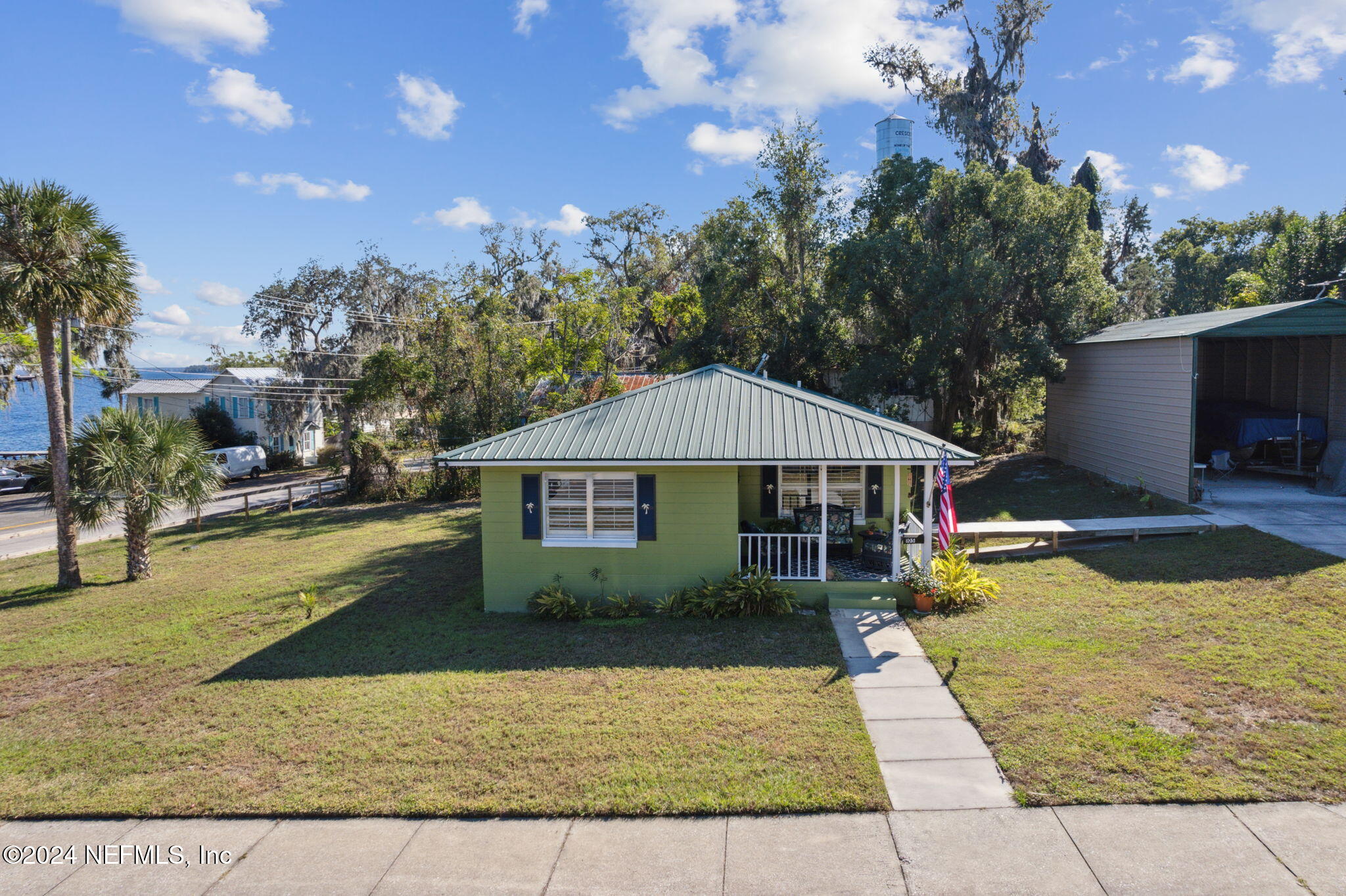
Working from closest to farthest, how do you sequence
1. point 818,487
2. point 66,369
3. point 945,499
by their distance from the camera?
point 945,499 < point 818,487 < point 66,369

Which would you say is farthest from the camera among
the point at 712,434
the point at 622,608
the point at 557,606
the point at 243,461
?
the point at 243,461

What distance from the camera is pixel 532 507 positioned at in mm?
11453

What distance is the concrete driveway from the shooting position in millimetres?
11789

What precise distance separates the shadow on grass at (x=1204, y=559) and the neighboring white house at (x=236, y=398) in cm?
3529

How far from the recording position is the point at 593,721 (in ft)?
24.5

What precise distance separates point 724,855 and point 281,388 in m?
37.1

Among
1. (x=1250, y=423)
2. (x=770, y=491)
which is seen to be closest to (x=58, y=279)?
(x=770, y=491)

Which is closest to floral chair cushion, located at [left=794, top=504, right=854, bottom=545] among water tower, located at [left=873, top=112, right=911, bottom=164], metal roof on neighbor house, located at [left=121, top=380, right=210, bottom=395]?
metal roof on neighbor house, located at [left=121, top=380, right=210, bottom=395]

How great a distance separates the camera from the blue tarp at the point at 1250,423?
16562mm

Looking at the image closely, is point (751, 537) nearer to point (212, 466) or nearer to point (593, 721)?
point (593, 721)

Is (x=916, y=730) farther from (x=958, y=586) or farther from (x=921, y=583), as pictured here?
(x=958, y=586)

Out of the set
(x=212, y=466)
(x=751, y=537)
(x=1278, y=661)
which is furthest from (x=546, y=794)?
(x=212, y=466)

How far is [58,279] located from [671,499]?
489 inches

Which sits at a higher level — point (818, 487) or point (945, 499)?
point (945, 499)
